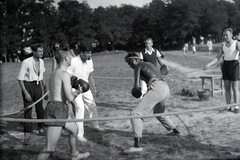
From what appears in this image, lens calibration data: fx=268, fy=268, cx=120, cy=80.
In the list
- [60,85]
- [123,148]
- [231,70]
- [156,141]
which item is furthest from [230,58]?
[60,85]

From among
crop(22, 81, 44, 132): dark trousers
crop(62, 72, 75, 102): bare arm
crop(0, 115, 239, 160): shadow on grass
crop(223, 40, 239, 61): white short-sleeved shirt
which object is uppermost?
crop(223, 40, 239, 61): white short-sleeved shirt

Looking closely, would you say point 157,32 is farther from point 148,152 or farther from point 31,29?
point 148,152

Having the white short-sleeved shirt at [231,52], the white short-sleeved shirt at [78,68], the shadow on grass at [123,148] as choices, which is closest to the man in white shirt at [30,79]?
the shadow on grass at [123,148]

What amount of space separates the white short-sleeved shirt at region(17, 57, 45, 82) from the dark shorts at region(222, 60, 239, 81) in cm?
448

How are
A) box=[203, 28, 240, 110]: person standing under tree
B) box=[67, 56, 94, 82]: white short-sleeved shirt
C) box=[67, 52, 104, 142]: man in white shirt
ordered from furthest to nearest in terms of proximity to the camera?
box=[203, 28, 240, 110]: person standing under tree, box=[67, 56, 94, 82]: white short-sleeved shirt, box=[67, 52, 104, 142]: man in white shirt

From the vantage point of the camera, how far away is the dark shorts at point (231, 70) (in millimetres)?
6613

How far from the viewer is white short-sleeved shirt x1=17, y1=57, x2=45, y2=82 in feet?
18.1

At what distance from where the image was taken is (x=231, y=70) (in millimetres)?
6637

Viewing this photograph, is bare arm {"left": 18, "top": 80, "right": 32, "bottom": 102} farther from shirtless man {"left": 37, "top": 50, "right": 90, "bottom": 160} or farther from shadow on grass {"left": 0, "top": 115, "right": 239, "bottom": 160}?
shirtless man {"left": 37, "top": 50, "right": 90, "bottom": 160}

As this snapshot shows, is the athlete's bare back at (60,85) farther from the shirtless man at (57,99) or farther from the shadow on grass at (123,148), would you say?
the shadow on grass at (123,148)

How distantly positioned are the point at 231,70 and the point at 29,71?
4768mm

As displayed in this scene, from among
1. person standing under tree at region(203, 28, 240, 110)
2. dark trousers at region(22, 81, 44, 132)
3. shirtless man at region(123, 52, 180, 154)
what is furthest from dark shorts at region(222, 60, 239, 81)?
dark trousers at region(22, 81, 44, 132)

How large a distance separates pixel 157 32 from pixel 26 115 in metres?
79.5

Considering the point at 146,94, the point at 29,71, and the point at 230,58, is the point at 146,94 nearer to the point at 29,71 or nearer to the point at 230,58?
the point at 29,71
